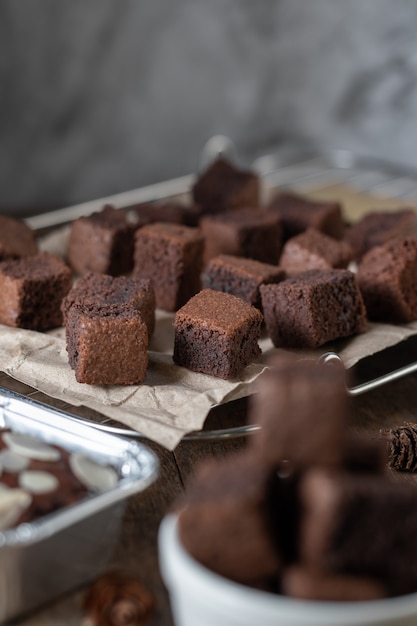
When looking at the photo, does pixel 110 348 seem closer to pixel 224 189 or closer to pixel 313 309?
pixel 313 309

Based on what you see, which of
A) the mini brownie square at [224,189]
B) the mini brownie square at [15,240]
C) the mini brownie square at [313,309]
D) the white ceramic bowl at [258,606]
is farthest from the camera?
the mini brownie square at [224,189]

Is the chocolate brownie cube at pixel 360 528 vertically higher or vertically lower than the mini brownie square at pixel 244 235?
higher

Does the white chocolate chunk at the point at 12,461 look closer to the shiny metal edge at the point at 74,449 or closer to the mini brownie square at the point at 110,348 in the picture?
the shiny metal edge at the point at 74,449

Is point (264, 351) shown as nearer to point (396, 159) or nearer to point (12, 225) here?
point (12, 225)

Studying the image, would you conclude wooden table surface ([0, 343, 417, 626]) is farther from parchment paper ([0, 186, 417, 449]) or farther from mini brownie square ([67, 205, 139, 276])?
mini brownie square ([67, 205, 139, 276])

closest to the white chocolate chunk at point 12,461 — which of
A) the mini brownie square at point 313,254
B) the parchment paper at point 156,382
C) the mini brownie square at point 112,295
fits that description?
the parchment paper at point 156,382

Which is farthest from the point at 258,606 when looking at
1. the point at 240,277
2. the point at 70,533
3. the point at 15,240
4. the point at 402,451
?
the point at 15,240

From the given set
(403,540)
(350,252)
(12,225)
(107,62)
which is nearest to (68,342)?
(12,225)

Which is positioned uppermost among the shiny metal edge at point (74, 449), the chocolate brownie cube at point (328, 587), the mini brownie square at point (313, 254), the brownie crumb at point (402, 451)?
the shiny metal edge at point (74, 449)
